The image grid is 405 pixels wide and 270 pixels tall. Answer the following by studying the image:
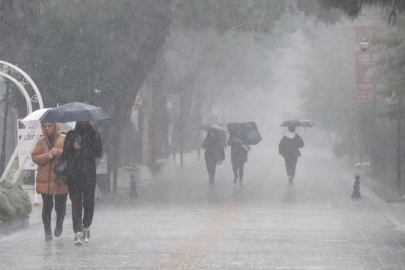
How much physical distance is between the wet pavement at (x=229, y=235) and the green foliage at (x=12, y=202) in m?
0.31

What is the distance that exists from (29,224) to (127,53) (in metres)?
7.84

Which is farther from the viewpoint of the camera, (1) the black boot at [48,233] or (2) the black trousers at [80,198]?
(1) the black boot at [48,233]

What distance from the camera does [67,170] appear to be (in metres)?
10.8

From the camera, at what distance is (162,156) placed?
3734 centimetres

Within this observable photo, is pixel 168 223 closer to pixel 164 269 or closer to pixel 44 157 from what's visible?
pixel 44 157

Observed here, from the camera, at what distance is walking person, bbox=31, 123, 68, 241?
11078 millimetres

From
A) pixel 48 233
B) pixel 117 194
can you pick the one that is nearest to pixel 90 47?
pixel 117 194

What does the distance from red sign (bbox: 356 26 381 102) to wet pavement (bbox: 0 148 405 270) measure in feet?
17.2

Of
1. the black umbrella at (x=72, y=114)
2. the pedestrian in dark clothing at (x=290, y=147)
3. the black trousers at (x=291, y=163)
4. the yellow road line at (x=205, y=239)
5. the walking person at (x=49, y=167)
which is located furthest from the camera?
the black trousers at (x=291, y=163)

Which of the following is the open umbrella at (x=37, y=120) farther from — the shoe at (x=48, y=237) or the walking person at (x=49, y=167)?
the shoe at (x=48, y=237)

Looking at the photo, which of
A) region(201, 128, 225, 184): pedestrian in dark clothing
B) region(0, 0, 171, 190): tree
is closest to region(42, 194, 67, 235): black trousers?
region(0, 0, 171, 190): tree

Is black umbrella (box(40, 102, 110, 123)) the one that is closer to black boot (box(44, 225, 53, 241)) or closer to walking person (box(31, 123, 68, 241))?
walking person (box(31, 123, 68, 241))

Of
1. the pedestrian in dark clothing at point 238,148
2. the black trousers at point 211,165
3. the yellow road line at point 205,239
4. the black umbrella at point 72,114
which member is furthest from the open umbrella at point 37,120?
the pedestrian in dark clothing at point 238,148

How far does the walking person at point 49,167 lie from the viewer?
1108 centimetres
